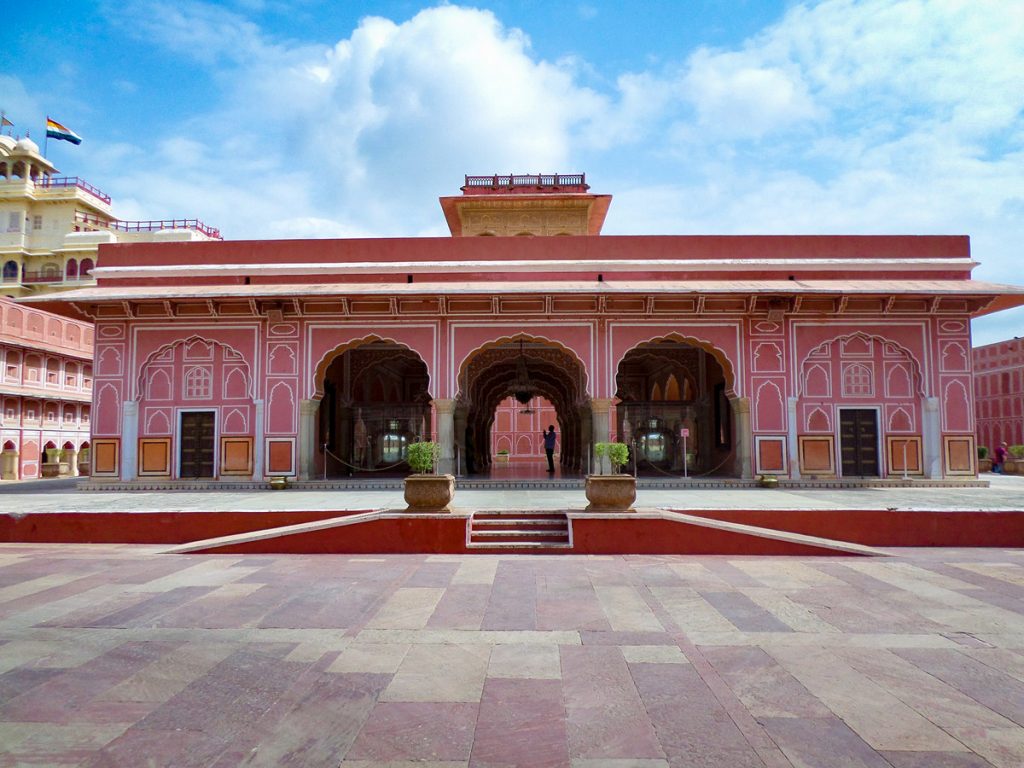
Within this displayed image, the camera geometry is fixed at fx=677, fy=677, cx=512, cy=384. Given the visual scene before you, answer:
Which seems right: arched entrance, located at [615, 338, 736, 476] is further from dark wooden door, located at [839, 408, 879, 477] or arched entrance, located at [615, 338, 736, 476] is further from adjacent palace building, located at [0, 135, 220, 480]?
adjacent palace building, located at [0, 135, 220, 480]

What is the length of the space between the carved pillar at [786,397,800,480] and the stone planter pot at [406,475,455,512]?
27.7ft

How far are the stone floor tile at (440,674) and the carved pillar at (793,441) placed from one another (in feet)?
36.5

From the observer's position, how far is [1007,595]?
532 centimetres

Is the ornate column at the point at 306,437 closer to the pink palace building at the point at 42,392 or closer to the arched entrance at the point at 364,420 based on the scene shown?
the arched entrance at the point at 364,420

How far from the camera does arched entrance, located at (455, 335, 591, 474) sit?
16172 mm

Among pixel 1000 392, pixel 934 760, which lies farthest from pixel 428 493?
pixel 1000 392

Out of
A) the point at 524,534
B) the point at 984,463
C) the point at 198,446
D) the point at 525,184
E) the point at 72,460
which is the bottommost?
the point at 524,534

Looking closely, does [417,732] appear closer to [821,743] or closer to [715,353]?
[821,743]

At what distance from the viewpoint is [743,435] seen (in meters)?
13.7

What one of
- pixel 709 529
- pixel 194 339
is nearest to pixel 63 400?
pixel 194 339

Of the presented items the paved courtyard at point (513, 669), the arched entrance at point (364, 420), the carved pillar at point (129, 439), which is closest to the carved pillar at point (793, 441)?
the paved courtyard at point (513, 669)

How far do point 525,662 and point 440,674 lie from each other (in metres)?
0.49

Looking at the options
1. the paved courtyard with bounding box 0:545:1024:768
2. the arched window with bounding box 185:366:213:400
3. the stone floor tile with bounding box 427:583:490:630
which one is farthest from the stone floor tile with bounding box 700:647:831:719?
the arched window with bounding box 185:366:213:400

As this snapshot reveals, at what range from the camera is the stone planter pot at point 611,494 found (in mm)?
7906
